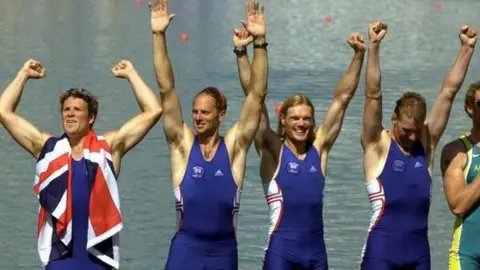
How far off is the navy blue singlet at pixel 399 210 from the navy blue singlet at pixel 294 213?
0.40m

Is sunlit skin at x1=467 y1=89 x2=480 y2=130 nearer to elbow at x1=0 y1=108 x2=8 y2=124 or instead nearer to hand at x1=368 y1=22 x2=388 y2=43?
hand at x1=368 y1=22 x2=388 y2=43

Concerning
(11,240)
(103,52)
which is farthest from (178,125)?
(103,52)

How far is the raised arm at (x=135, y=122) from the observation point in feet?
23.6

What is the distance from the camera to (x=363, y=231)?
42.2 ft

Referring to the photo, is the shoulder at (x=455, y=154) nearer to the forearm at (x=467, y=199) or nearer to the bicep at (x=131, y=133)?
the forearm at (x=467, y=199)

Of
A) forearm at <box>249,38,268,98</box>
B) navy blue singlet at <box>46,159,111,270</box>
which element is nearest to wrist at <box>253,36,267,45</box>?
forearm at <box>249,38,268,98</box>

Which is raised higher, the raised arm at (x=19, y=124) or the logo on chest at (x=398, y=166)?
the raised arm at (x=19, y=124)

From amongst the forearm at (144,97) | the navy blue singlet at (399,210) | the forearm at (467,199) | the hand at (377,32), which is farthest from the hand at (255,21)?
the forearm at (467,199)

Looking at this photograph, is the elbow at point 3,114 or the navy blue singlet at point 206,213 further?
the navy blue singlet at point 206,213

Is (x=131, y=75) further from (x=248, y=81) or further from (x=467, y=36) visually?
(x=467, y=36)

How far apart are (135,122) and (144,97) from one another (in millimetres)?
214

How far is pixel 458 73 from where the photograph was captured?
311 inches

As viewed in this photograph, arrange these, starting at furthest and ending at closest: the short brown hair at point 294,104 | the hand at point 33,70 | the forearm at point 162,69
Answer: the short brown hair at point 294,104
the forearm at point 162,69
the hand at point 33,70

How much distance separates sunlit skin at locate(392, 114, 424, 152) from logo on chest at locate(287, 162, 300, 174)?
71cm
